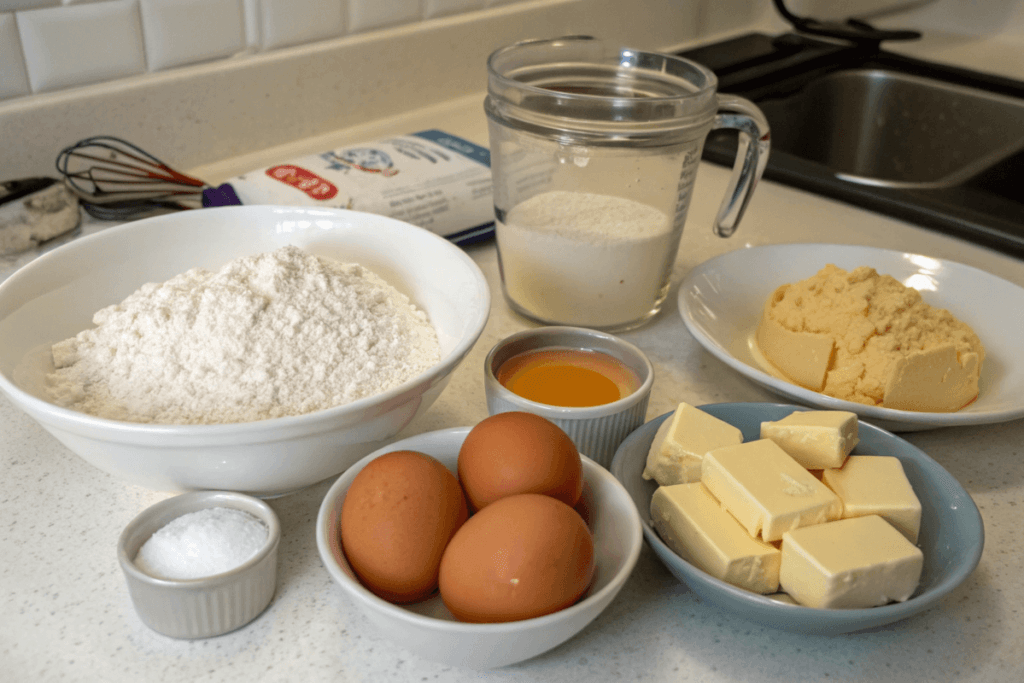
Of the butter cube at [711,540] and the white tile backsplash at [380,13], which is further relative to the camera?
the white tile backsplash at [380,13]

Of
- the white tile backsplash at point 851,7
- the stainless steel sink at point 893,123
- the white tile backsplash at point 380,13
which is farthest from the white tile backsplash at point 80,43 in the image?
the white tile backsplash at point 851,7

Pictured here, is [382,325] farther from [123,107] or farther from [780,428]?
[123,107]

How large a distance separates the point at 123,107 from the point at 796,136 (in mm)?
1181

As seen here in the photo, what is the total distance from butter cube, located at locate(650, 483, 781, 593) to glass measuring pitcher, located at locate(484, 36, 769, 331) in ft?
1.06

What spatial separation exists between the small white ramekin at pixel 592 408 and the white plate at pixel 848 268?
96mm

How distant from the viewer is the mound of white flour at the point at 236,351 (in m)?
0.59

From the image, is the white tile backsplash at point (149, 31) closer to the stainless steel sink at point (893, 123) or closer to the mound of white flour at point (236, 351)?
the mound of white flour at point (236, 351)

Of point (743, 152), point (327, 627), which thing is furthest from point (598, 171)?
point (327, 627)

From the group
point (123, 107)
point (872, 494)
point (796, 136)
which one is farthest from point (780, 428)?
point (796, 136)

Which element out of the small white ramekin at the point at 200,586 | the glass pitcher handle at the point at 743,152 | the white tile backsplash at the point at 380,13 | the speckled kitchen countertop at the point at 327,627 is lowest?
the speckled kitchen countertop at the point at 327,627

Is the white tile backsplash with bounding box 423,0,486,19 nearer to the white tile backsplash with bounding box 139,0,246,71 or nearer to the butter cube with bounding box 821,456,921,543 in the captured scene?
the white tile backsplash with bounding box 139,0,246,71

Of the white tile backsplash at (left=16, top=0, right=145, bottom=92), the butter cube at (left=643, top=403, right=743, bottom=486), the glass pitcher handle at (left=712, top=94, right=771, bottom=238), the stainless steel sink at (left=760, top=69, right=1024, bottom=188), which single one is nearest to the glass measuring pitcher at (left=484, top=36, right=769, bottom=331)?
the glass pitcher handle at (left=712, top=94, right=771, bottom=238)

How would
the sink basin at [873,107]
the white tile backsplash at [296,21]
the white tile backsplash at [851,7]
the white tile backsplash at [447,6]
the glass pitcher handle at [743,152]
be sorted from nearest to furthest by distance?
the glass pitcher handle at [743,152], the white tile backsplash at [296,21], the white tile backsplash at [447,6], the sink basin at [873,107], the white tile backsplash at [851,7]

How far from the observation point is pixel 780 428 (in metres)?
0.60
